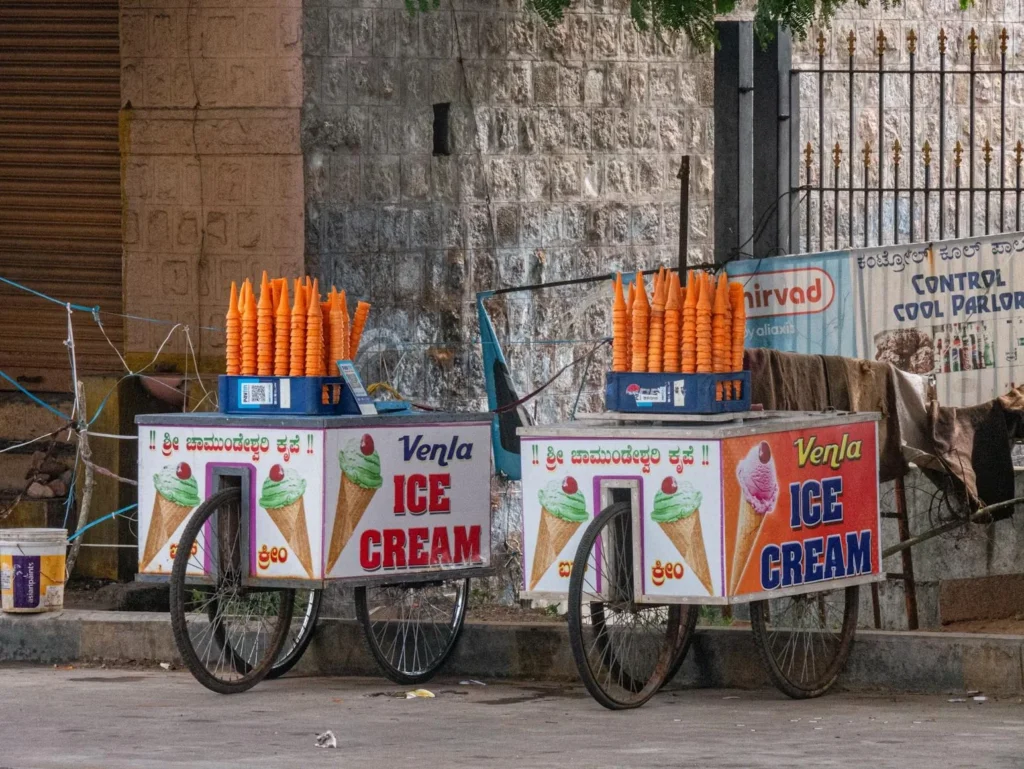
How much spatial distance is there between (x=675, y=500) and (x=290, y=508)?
70.7 inches

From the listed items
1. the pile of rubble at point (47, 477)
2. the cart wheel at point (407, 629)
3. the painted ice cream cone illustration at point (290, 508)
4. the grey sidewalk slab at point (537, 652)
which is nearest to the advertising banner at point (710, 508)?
the grey sidewalk slab at point (537, 652)

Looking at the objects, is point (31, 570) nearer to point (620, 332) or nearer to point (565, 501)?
point (565, 501)

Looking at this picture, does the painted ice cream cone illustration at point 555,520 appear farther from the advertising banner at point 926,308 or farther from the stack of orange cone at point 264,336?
the advertising banner at point 926,308

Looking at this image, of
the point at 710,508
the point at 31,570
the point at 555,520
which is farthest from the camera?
the point at 31,570

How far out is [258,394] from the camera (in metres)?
9.00

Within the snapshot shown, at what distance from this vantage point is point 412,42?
12836mm

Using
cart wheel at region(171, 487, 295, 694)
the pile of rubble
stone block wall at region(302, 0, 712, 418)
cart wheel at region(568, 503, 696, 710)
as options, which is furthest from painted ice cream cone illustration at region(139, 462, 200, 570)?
the pile of rubble

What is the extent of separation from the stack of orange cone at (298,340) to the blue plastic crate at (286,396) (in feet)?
0.21

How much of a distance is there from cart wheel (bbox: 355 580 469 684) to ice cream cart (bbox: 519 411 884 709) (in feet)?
2.93

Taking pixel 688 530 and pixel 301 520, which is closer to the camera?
pixel 688 530

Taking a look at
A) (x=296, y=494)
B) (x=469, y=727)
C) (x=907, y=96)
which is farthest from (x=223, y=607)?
(x=907, y=96)

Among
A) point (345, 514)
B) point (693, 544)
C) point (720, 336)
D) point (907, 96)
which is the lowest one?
point (693, 544)

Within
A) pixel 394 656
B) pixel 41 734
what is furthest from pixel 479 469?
pixel 41 734

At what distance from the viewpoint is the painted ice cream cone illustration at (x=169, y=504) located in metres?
9.03
